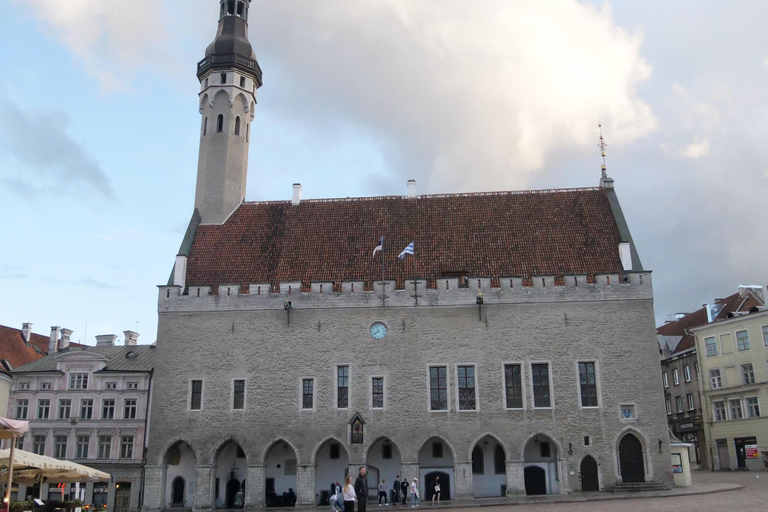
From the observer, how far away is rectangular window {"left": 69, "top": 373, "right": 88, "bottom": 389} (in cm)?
3712

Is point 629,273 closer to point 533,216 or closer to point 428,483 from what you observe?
point 533,216

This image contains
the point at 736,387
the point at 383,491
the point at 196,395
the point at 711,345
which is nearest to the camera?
the point at 383,491

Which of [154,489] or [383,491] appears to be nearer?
[383,491]

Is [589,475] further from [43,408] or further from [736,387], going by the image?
[43,408]

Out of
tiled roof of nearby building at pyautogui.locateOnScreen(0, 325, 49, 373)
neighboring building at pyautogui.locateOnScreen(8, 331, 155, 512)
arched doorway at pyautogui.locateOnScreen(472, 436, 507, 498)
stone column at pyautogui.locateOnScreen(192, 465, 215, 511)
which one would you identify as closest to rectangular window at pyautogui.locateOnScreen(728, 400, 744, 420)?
arched doorway at pyautogui.locateOnScreen(472, 436, 507, 498)

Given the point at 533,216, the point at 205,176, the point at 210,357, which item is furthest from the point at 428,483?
the point at 205,176

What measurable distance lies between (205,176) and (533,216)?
16637 mm

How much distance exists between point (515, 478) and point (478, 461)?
1739 millimetres

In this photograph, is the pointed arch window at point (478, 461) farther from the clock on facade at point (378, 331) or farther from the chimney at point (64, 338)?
the chimney at point (64, 338)

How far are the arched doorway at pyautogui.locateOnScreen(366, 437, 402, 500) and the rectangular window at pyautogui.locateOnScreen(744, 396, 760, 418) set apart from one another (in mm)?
23499

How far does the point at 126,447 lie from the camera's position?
1398 inches

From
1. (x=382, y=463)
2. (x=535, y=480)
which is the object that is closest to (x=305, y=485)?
(x=382, y=463)

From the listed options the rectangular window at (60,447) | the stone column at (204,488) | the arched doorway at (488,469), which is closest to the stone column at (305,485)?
the stone column at (204,488)

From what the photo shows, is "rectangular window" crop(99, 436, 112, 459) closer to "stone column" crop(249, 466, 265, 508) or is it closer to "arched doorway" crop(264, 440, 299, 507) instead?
"stone column" crop(249, 466, 265, 508)
